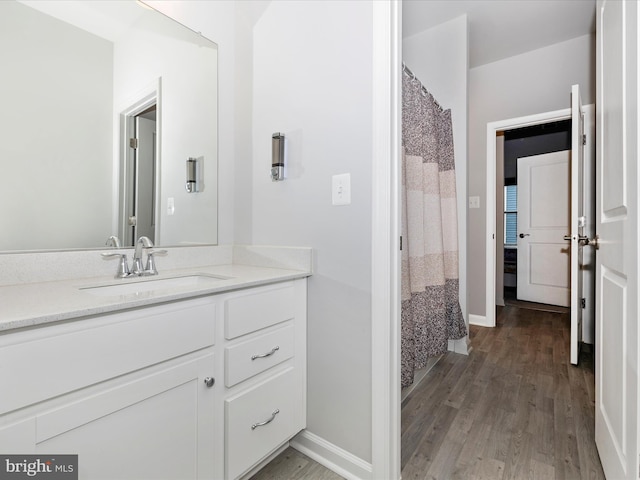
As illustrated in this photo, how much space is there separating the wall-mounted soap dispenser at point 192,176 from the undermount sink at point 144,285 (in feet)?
1.55

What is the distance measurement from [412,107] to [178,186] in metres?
1.34

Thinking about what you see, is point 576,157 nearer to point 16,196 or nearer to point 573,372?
point 573,372

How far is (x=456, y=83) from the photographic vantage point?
104 inches

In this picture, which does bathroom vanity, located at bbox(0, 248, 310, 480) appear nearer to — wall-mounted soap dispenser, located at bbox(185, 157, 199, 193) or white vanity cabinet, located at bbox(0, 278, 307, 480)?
white vanity cabinet, located at bbox(0, 278, 307, 480)

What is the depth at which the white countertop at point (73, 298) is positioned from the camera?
27.4 inches

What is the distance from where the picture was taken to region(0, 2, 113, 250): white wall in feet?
3.60

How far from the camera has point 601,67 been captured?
4.46 feet

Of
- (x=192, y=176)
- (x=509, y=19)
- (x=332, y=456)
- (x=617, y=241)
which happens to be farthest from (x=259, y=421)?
(x=509, y=19)

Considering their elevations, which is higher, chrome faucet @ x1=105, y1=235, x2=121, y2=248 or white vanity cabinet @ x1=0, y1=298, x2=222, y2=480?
chrome faucet @ x1=105, y1=235, x2=121, y2=248

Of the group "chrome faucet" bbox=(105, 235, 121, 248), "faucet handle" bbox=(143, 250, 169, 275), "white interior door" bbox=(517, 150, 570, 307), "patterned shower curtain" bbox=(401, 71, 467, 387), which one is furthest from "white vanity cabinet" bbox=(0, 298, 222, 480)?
"white interior door" bbox=(517, 150, 570, 307)

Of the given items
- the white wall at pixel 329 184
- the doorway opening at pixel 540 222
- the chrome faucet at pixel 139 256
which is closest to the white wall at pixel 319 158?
the white wall at pixel 329 184

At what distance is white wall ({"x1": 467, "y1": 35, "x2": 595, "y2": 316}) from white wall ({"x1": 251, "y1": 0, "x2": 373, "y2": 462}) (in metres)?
2.31

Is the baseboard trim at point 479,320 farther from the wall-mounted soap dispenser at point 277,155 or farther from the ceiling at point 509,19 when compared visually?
the wall-mounted soap dispenser at point 277,155

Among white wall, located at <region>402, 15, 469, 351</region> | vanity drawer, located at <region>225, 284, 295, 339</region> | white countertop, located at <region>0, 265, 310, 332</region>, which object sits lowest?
vanity drawer, located at <region>225, 284, 295, 339</region>
